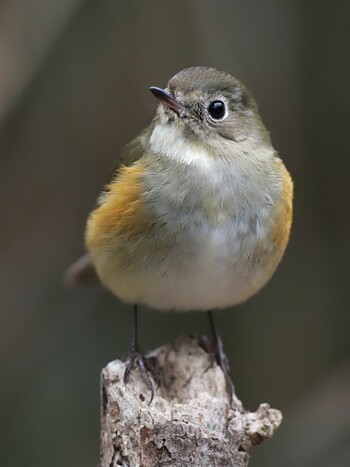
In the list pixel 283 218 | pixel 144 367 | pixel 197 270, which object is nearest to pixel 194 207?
pixel 197 270

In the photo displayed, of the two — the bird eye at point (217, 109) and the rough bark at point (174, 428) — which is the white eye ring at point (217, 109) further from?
the rough bark at point (174, 428)

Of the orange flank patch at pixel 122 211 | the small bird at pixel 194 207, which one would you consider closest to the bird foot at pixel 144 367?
the small bird at pixel 194 207

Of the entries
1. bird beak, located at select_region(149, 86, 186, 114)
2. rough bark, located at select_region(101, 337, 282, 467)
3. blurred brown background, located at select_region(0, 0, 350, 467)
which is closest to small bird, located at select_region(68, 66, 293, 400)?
bird beak, located at select_region(149, 86, 186, 114)

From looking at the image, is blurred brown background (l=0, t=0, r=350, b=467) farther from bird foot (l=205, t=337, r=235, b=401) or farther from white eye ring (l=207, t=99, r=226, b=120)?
white eye ring (l=207, t=99, r=226, b=120)

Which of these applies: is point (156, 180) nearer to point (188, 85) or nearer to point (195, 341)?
point (188, 85)

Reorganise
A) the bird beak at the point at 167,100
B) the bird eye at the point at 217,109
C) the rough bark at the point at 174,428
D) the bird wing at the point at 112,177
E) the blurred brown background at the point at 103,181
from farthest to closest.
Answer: the blurred brown background at the point at 103,181, the bird wing at the point at 112,177, the bird eye at the point at 217,109, the bird beak at the point at 167,100, the rough bark at the point at 174,428

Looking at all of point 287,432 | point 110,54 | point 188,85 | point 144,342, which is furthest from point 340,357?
point 188,85
